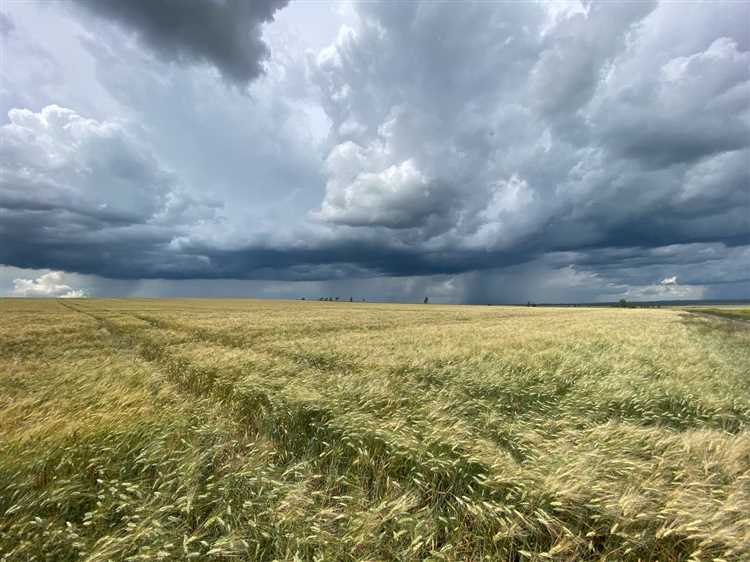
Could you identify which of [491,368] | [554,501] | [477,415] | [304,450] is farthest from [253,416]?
[491,368]

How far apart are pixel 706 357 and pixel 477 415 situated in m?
10.9

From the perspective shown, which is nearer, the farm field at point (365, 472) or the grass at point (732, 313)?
the farm field at point (365, 472)

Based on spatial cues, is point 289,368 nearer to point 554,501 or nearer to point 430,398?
point 430,398

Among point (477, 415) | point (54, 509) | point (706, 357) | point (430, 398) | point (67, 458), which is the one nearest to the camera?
point (54, 509)

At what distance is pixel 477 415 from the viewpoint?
216 inches

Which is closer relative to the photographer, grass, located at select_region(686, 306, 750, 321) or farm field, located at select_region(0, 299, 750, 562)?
farm field, located at select_region(0, 299, 750, 562)

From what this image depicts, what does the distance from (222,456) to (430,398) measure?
3.50 m

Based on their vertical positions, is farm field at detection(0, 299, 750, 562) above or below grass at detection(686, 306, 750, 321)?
above

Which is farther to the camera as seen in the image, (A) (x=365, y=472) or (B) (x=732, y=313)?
(B) (x=732, y=313)

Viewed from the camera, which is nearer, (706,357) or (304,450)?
(304,450)

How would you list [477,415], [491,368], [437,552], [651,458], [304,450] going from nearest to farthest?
[437,552]
[651,458]
[304,450]
[477,415]
[491,368]

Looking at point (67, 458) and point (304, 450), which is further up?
point (67, 458)

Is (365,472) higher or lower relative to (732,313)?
higher

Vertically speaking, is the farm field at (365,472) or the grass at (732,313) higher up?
the farm field at (365,472)
